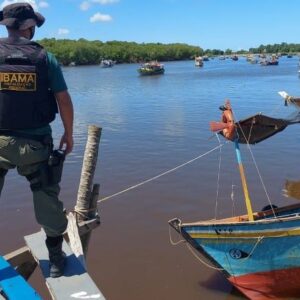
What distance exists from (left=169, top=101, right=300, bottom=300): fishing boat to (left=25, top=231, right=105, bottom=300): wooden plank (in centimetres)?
236

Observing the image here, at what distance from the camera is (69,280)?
3799mm

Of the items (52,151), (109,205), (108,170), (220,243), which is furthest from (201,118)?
(52,151)

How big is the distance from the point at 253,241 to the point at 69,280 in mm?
3151

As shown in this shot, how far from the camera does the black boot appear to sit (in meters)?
3.92

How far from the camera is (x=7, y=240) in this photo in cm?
945

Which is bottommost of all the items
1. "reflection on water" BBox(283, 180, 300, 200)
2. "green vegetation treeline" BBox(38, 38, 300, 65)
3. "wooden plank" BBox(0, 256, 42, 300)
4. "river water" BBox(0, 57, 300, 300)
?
"river water" BBox(0, 57, 300, 300)

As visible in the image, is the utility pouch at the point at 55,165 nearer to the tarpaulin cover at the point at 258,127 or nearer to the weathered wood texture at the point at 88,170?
the weathered wood texture at the point at 88,170

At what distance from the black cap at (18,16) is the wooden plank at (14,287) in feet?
6.38

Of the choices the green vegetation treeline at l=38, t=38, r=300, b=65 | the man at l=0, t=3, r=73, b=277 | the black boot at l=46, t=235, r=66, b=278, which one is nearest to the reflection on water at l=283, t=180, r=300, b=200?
the black boot at l=46, t=235, r=66, b=278

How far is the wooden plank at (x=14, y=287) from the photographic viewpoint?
3.42 metres

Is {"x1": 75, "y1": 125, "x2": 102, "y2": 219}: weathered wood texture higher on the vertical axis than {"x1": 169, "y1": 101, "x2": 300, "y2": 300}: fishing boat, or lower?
higher

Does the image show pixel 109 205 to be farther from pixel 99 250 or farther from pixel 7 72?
pixel 7 72

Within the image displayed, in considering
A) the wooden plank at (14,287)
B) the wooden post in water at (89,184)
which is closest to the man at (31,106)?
the wooden plank at (14,287)

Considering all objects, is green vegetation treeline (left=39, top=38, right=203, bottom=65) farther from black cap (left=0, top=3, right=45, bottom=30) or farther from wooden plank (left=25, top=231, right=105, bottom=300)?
black cap (left=0, top=3, right=45, bottom=30)
